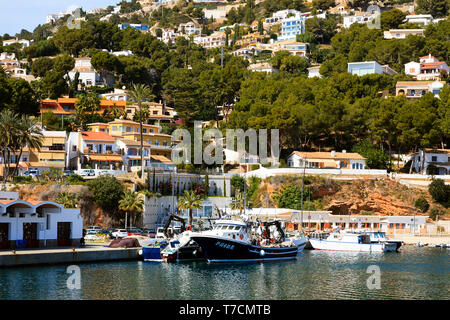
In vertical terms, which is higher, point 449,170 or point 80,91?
point 80,91

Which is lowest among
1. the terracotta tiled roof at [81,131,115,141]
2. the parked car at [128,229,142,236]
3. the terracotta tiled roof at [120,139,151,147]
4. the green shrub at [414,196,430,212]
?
the parked car at [128,229,142,236]

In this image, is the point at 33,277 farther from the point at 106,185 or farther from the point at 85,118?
the point at 85,118

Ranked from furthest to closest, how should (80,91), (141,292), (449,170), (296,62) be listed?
1. (296,62)
2. (80,91)
3. (449,170)
4. (141,292)

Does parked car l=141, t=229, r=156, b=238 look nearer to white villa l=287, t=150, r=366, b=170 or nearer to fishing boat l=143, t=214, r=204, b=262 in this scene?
fishing boat l=143, t=214, r=204, b=262

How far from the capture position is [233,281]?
4512 centimetres

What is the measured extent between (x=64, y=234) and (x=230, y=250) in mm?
14644

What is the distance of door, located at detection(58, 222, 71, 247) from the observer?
175ft

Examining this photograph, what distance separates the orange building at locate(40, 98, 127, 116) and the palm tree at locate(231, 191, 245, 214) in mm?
35841

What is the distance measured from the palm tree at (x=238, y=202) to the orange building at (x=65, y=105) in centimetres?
3584

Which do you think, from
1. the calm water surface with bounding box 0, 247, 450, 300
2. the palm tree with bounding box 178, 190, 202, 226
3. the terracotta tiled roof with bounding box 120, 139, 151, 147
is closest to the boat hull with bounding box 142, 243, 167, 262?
the calm water surface with bounding box 0, 247, 450, 300

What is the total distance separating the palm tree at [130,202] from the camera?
239 ft

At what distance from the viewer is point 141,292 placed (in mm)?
39125
